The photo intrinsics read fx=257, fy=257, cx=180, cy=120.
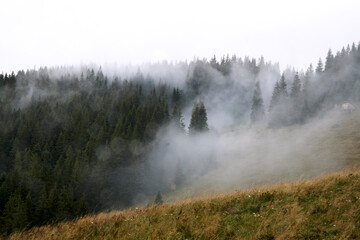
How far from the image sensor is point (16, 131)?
4788 inches

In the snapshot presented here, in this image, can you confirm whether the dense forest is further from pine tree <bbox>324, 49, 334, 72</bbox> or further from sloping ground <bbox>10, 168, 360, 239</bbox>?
sloping ground <bbox>10, 168, 360, 239</bbox>

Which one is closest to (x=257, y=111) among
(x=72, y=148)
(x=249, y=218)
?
(x=72, y=148)

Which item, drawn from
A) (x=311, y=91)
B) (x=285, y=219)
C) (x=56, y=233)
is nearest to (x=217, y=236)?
(x=285, y=219)

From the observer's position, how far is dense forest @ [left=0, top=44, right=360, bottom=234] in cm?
6700

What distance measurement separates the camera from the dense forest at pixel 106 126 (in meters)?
67.0

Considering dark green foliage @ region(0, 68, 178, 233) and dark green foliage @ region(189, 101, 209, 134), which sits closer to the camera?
dark green foliage @ region(0, 68, 178, 233)

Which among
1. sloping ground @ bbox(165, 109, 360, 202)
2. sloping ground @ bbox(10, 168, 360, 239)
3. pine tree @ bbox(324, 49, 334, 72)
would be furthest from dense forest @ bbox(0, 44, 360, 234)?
sloping ground @ bbox(10, 168, 360, 239)

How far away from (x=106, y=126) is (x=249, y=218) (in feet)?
341

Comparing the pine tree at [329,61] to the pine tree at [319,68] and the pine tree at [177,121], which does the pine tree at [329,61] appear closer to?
the pine tree at [319,68]

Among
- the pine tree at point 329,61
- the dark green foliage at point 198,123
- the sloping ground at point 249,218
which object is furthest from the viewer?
the pine tree at point 329,61

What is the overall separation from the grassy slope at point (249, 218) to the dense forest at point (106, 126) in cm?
2587

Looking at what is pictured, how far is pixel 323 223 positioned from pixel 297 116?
11919 cm

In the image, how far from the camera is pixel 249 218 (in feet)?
28.0

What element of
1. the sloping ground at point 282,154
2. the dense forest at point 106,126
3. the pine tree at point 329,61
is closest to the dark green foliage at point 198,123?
the dense forest at point 106,126
